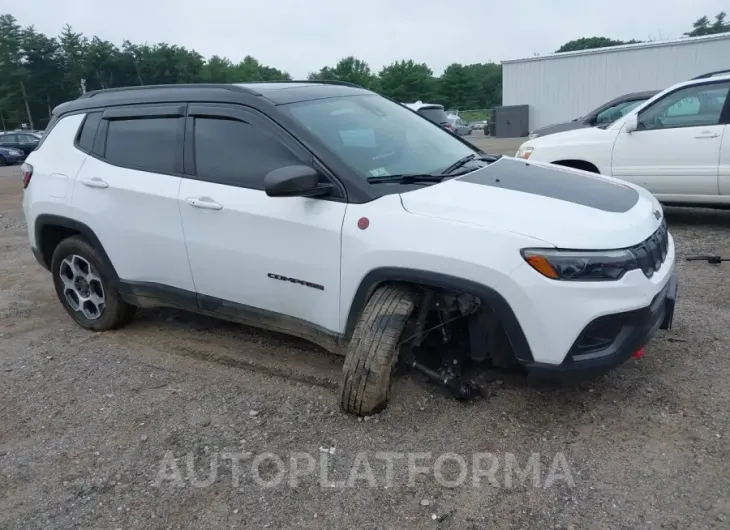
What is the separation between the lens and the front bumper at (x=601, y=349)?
9.51 feet

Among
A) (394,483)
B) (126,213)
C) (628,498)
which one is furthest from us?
(126,213)

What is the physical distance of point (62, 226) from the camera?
15.2 feet

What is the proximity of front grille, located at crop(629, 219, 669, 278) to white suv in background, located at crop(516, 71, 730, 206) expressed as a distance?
12.9ft

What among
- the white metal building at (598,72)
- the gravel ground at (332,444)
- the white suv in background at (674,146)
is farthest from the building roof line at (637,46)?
the gravel ground at (332,444)

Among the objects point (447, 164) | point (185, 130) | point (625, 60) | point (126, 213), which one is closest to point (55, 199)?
point (126, 213)

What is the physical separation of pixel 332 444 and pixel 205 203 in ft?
5.20

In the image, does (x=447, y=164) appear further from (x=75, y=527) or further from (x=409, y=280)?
(x=75, y=527)

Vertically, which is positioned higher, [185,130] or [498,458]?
[185,130]

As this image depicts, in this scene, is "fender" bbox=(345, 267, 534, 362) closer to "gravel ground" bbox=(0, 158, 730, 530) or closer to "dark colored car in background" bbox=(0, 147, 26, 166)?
"gravel ground" bbox=(0, 158, 730, 530)

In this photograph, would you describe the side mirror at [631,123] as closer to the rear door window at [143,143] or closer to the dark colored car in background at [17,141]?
the rear door window at [143,143]

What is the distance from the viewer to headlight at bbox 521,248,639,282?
2.80 meters

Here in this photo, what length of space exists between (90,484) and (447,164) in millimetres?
2548

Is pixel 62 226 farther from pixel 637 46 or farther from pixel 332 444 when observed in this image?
pixel 637 46

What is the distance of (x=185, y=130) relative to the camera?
3.95 m
